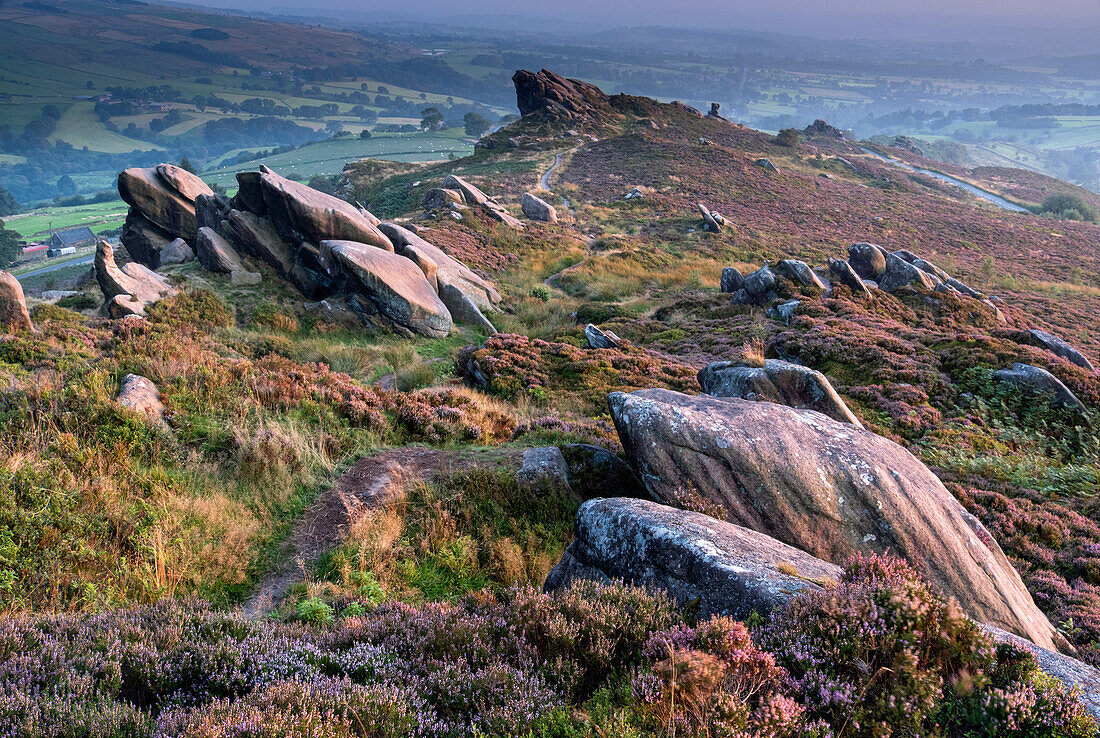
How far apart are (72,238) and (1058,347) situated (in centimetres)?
14555

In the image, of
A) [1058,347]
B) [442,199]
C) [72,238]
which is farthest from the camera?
[72,238]

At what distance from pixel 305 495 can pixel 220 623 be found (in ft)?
12.2

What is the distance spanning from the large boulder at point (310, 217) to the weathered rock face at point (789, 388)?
17075 mm

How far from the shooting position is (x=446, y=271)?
24797 mm

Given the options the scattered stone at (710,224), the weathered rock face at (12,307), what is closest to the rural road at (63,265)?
the weathered rock face at (12,307)

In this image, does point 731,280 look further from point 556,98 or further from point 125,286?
point 556,98

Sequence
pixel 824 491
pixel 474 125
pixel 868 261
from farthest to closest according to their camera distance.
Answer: pixel 474 125, pixel 868 261, pixel 824 491

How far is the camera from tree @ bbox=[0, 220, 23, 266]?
257 ft

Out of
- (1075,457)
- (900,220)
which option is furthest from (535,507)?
(900,220)

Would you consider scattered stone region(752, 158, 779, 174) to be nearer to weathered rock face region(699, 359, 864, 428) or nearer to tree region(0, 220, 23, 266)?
weathered rock face region(699, 359, 864, 428)

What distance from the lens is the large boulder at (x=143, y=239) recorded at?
26.0m

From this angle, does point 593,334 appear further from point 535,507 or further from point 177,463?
point 177,463

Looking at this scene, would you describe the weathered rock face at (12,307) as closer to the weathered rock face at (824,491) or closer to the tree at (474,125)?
the weathered rock face at (824,491)

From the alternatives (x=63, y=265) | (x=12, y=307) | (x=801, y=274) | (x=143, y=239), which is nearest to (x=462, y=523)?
(x=12, y=307)
